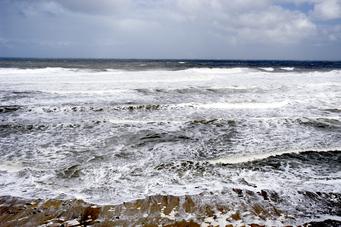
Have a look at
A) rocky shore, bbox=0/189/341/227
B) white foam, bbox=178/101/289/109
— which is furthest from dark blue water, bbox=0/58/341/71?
rocky shore, bbox=0/189/341/227

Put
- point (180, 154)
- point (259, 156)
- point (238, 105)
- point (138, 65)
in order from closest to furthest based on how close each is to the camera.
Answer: point (259, 156), point (180, 154), point (238, 105), point (138, 65)

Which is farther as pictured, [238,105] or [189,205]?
[238,105]

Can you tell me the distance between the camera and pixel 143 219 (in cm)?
460

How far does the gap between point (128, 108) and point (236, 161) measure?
289 inches

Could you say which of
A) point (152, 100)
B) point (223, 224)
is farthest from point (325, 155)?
point (152, 100)

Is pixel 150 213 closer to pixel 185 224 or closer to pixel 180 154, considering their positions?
pixel 185 224

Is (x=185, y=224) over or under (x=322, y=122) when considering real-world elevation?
under

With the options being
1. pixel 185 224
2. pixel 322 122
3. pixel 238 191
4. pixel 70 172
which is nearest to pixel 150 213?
pixel 185 224

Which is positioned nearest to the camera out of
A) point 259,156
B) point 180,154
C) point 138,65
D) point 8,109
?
point 259,156

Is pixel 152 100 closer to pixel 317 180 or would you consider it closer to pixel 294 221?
pixel 317 180

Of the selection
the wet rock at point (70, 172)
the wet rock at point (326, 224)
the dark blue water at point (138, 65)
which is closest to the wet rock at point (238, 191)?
the wet rock at point (326, 224)

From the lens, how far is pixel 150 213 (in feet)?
15.7

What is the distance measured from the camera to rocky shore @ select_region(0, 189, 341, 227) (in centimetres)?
450

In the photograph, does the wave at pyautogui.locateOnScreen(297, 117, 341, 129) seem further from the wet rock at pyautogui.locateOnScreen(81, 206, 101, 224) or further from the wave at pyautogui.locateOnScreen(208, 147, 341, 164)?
the wet rock at pyautogui.locateOnScreen(81, 206, 101, 224)
